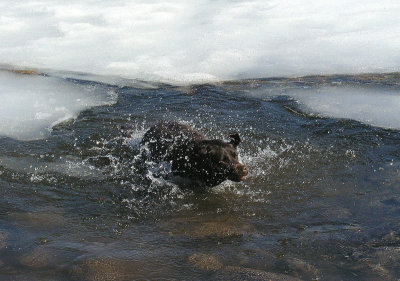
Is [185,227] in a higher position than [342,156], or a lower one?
lower

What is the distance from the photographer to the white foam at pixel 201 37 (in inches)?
555

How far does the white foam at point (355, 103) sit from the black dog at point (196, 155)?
381 cm

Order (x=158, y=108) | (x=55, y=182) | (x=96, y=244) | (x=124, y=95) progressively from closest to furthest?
(x=96, y=244)
(x=55, y=182)
(x=158, y=108)
(x=124, y=95)

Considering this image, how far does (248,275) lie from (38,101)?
867 centimetres

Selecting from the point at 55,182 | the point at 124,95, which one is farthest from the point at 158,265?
the point at 124,95

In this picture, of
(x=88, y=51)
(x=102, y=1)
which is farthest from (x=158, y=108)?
(x=102, y=1)

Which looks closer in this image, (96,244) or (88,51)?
(96,244)

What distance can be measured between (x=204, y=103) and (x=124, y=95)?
237 centimetres

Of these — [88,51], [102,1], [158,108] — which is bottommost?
[158,108]

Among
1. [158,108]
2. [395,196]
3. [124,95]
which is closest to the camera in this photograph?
[395,196]

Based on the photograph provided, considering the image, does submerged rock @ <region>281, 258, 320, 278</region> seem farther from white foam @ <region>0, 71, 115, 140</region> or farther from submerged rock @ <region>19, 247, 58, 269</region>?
white foam @ <region>0, 71, 115, 140</region>

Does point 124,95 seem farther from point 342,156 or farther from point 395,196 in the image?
point 395,196

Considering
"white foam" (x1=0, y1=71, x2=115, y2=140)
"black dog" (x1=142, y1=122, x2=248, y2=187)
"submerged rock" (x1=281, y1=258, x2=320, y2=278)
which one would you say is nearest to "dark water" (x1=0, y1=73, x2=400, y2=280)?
"submerged rock" (x1=281, y1=258, x2=320, y2=278)

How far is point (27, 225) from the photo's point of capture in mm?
5168
